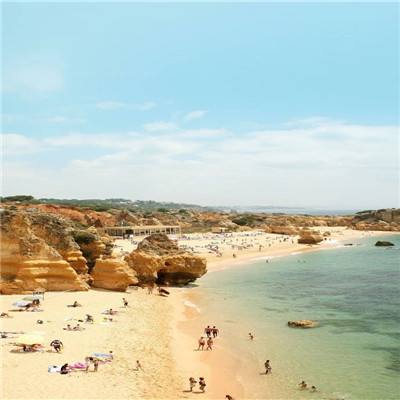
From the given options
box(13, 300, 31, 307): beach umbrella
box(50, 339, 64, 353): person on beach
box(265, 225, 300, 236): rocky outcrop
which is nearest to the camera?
box(50, 339, 64, 353): person on beach

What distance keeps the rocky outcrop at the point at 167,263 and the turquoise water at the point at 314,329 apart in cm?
222

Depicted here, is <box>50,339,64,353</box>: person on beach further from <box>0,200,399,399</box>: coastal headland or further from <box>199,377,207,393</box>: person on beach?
<box>199,377,207,393</box>: person on beach

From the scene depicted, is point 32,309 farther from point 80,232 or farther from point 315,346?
point 315,346

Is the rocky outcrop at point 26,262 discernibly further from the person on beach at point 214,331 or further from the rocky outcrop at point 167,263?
the person on beach at point 214,331

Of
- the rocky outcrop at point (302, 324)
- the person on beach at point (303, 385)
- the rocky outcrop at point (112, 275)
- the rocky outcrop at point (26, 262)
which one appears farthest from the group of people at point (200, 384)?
the rocky outcrop at point (112, 275)

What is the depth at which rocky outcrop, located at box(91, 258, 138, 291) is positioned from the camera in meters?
32.1

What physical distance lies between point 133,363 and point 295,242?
74.0 metres

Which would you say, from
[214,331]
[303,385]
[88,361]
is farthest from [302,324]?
[88,361]

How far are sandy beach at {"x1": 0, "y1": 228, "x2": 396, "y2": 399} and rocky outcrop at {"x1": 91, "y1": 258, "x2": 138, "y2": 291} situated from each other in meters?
0.96

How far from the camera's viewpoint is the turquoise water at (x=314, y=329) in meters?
17.8

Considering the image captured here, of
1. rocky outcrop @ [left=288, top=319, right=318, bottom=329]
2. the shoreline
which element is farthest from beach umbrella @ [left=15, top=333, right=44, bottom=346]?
rocky outcrop @ [left=288, top=319, right=318, bottom=329]

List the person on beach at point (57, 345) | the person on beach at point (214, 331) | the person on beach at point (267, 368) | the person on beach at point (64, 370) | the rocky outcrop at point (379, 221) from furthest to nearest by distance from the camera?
the rocky outcrop at point (379, 221), the person on beach at point (214, 331), the person on beach at point (267, 368), the person on beach at point (57, 345), the person on beach at point (64, 370)

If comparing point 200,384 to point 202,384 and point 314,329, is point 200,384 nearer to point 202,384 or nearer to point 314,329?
point 202,384

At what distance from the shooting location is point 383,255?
6844 centimetres
